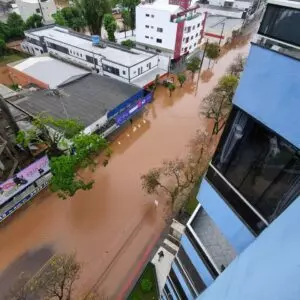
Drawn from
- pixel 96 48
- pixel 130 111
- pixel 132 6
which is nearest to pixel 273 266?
pixel 130 111

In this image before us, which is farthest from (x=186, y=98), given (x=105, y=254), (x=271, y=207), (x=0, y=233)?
(x=271, y=207)

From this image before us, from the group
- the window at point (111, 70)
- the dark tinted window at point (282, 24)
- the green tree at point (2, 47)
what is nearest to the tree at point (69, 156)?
the dark tinted window at point (282, 24)

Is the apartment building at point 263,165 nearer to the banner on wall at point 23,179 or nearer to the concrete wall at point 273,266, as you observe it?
the concrete wall at point 273,266

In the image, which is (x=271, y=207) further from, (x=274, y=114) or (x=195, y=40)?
(x=195, y=40)

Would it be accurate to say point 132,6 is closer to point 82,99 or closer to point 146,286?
point 82,99

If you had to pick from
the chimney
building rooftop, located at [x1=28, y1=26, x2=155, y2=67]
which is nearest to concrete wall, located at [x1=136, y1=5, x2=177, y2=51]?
the chimney
